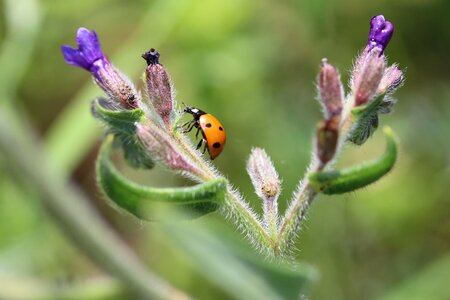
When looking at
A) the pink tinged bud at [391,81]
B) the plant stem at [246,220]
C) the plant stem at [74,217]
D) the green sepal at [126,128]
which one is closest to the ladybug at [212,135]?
the green sepal at [126,128]

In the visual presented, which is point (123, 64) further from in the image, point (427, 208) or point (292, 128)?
point (427, 208)

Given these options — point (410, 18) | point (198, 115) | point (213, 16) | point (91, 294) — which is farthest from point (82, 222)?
point (410, 18)

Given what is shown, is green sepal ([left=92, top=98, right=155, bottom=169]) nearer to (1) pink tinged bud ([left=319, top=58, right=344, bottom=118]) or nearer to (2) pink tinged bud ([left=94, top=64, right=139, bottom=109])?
(2) pink tinged bud ([left=94, top=64, right=139, bottom=109])

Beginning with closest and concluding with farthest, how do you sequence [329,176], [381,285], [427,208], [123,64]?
[329,176] < [381,285] < [427,208] < [123,64]

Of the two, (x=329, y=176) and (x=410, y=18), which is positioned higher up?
(x=329, y=176)

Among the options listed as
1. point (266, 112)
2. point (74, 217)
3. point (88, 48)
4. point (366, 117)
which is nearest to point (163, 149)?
point (88, 48)

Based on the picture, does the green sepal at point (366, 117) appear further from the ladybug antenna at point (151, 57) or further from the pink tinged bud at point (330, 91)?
the ladybug antenna at point (151, 57)
